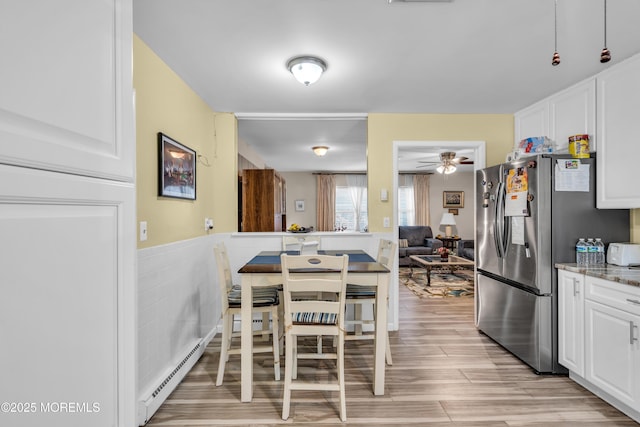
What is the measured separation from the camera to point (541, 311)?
262 cm

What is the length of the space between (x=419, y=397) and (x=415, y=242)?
19.5ft

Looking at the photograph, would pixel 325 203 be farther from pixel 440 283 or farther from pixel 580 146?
pixel 580 146

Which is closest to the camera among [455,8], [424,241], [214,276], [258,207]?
[455,8]

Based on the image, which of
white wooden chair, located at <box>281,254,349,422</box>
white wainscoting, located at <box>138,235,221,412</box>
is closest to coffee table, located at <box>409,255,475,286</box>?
white wainscoting, located at <box>138,235,221,412</box>

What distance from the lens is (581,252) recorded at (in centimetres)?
256

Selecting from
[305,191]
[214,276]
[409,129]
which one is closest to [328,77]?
[409,129]

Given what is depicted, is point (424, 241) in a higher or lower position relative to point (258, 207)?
lower

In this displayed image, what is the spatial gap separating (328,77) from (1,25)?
7.90ft

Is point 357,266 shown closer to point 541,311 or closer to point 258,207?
point 541,311

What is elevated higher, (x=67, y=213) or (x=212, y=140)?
(x=212, y=140)

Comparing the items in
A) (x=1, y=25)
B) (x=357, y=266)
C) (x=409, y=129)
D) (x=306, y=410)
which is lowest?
(x=306, y=410)

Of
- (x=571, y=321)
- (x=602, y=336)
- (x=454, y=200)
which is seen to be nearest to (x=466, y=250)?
(x=454, y=200)

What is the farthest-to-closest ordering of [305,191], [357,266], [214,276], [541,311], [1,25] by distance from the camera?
[305,191], [214,276], [541,311], [357,266], [1,25]

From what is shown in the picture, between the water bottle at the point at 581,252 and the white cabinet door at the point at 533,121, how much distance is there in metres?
1.15
